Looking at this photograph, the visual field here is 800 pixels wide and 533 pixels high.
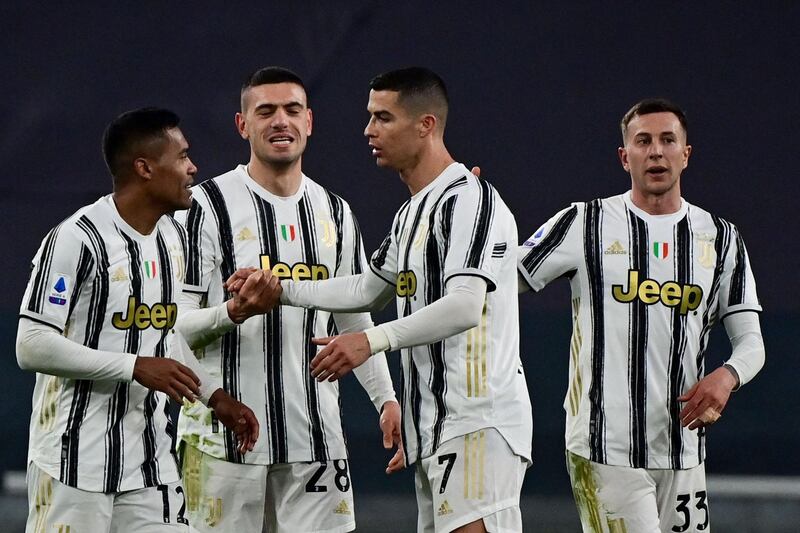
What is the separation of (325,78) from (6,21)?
163cm

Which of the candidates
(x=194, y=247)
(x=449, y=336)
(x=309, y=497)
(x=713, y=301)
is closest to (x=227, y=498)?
(x=309, y=497)

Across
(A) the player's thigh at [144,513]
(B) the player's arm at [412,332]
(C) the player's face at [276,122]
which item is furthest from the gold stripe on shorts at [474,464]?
(C) the player's face at [276,122]

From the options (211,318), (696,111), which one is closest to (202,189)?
(211,318)

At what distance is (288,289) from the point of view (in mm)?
3541

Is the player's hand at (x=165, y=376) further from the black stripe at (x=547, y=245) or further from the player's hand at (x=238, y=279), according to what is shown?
the black stripe at (x=547, y=245)

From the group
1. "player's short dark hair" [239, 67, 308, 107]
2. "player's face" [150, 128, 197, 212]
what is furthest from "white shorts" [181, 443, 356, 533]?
"player's short dark hair" [239, 67, 308, 107]

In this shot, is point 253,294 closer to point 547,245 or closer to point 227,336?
point 227,336

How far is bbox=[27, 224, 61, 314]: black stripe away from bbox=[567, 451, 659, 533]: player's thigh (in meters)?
1.52

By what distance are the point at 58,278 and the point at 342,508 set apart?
106cm

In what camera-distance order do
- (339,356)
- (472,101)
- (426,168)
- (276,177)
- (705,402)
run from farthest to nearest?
(472,101) < (276,177) < (705,402) < (426,168) < (339,356)

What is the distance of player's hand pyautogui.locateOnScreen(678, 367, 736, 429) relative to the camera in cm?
352

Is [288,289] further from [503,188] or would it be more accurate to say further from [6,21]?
[6,21]

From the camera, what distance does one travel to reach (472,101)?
6664 millimetres

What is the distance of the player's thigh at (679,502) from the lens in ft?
11.9
